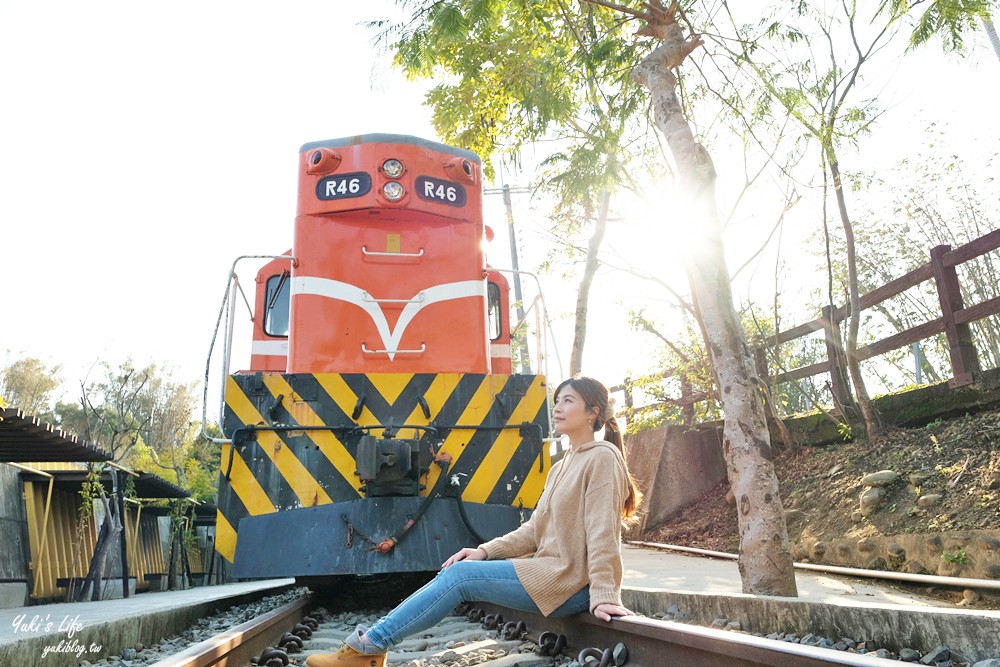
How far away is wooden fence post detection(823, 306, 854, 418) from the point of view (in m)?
8.35

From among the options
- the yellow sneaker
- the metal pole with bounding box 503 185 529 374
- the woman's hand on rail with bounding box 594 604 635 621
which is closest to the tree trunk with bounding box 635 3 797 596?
the woman's hand on rail with bounding box 594 604 635 621

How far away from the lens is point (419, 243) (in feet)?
18.9

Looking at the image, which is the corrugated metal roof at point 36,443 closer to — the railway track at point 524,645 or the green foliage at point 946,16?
the railway track at point 524,645

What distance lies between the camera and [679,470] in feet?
35.5

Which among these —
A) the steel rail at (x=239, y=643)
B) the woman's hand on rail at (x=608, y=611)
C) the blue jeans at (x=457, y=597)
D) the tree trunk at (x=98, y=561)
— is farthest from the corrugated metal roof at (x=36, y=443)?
the woman's hand on rail at (x=608, y=611)

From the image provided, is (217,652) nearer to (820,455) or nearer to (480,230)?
(480,230)

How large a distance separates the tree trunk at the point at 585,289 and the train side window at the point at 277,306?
713 centimetres

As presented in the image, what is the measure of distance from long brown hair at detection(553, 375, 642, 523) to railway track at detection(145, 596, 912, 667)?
0.45m

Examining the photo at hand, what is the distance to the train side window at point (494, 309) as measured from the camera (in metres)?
6.25

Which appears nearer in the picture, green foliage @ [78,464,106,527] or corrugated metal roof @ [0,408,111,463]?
corrugated metal roof @ [0,408,111,463]

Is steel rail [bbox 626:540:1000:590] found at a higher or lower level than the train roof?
lower

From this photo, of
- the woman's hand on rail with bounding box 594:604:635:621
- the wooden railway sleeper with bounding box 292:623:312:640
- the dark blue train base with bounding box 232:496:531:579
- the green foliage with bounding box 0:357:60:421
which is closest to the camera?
the woman's hand on rail with bounding box 594:604:635:621

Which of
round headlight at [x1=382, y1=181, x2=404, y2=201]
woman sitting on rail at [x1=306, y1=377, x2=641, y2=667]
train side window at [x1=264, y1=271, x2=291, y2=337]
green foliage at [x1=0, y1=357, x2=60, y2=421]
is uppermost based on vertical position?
green foliage at [x1=0, y1=357, x2=60, y2=421]

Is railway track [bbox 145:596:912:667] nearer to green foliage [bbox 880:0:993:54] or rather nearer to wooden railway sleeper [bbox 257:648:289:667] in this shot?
wooden railway sleeper [bbox 257:648:289:667]
